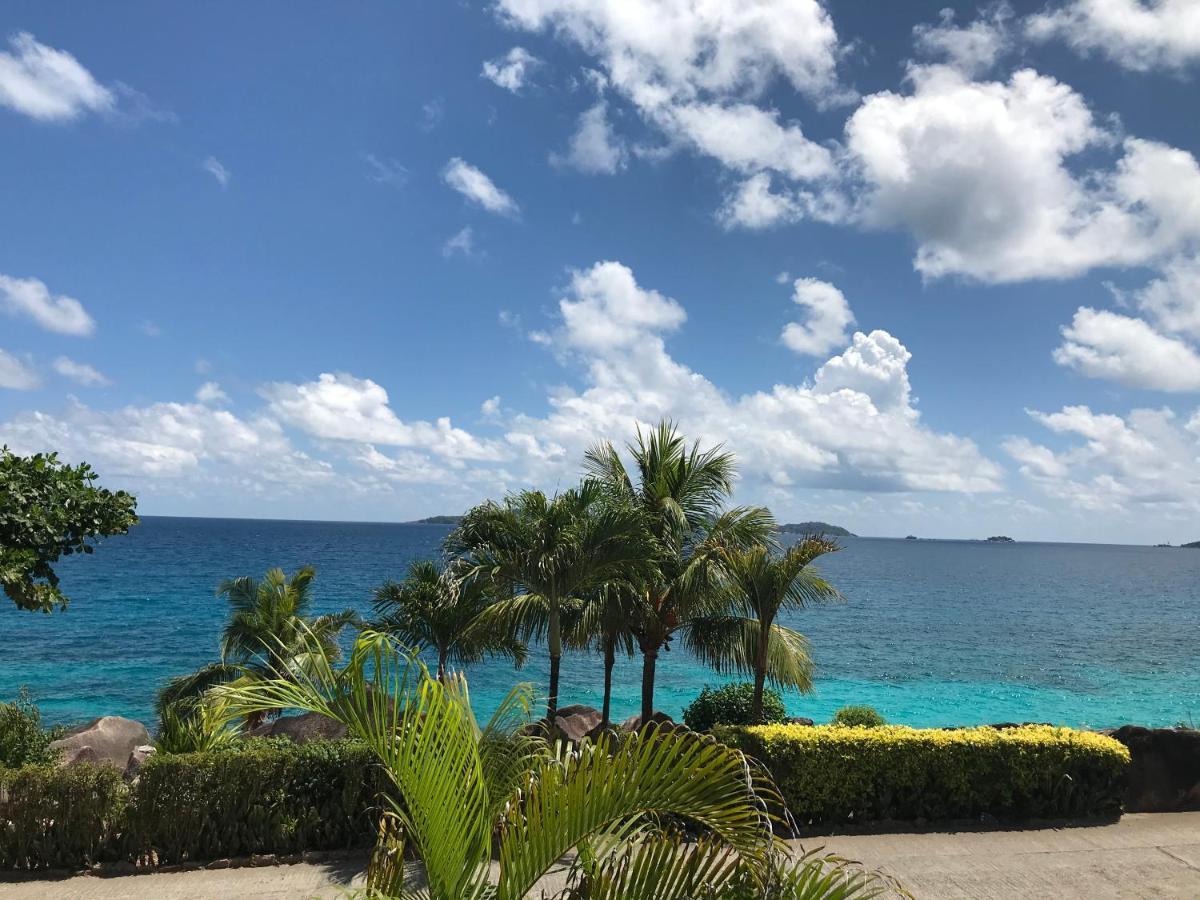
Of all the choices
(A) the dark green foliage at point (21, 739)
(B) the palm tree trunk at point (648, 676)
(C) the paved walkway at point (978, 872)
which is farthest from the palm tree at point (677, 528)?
(A) the dark green foliage at point (21, 739)

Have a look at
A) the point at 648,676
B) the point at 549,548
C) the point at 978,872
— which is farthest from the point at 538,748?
the point at 648,676

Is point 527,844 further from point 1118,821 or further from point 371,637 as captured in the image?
point 1118,821

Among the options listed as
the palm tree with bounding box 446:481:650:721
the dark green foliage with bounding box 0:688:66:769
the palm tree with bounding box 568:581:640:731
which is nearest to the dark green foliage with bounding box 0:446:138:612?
the dark green foliage with bounding box 0:688:66:769

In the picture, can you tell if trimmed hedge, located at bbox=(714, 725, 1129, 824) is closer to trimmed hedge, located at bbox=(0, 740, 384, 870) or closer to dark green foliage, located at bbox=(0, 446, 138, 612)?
trimmed hedge, located at bbox=(0, 740, 384, 870)

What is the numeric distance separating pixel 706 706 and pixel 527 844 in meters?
12.6

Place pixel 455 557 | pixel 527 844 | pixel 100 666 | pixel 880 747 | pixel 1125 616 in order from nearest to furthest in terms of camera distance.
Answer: pixel 527 844 < pixel 880 747 < pixel 455 557 < pixel 100 666 < pixel 1125 616

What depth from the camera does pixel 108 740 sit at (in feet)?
55.5

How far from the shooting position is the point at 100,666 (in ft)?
117

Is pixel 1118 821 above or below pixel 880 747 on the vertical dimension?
below

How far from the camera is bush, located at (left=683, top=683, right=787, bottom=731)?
14.5 meters

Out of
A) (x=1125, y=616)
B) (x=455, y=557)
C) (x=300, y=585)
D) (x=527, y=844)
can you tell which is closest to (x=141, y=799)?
(x=455, y=557)

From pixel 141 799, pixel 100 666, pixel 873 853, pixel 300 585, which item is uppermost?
pixel 300 585

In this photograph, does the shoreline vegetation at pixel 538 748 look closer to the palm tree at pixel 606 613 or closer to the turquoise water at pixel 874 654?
the palm tree at pixel 606 613

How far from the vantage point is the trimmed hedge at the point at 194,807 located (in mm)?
7488
